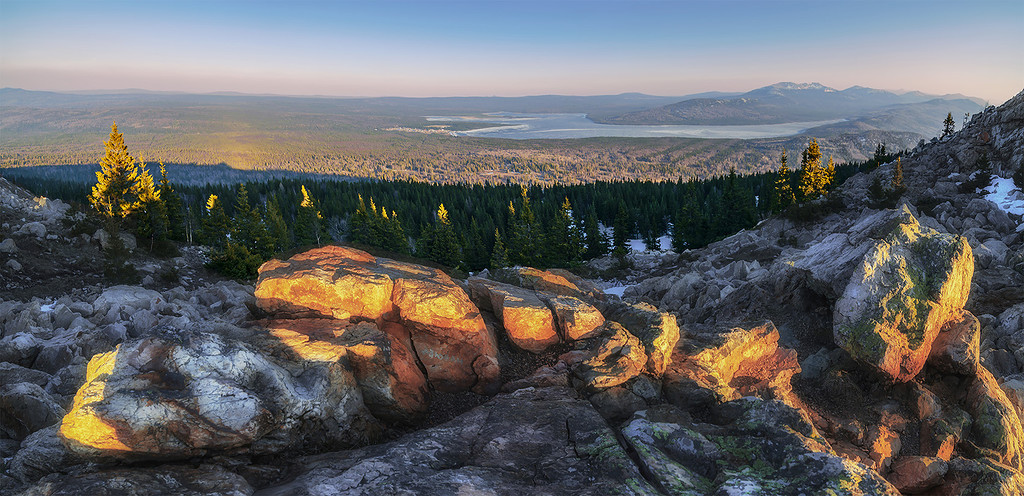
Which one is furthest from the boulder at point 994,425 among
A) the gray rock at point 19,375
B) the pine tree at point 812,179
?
the pine tree at point 812,179

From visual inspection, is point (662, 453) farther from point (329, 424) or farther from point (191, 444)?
point (191, 444)

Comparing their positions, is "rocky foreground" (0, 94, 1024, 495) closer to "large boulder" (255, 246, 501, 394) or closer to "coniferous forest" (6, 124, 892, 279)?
"large boulder" (255, 246, 501, 394)

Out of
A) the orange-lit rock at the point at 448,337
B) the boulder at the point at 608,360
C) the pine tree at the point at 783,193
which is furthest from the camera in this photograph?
the pine tree at the point at 783,193

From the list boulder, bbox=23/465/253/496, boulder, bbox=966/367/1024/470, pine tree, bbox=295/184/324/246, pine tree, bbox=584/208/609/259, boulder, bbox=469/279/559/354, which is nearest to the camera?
boulder, bbox=23/465/253/496

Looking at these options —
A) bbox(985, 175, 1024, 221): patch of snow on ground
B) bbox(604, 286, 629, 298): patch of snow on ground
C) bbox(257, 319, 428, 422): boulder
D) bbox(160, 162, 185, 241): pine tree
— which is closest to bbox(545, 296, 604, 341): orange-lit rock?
bbox(257, 319, 428, 422): boulder

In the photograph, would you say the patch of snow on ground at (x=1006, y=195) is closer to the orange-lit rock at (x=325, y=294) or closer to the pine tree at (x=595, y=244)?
the pine tree at (x=595, y=244)

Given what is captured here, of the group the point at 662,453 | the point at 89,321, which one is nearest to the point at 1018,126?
the point at 662,453
